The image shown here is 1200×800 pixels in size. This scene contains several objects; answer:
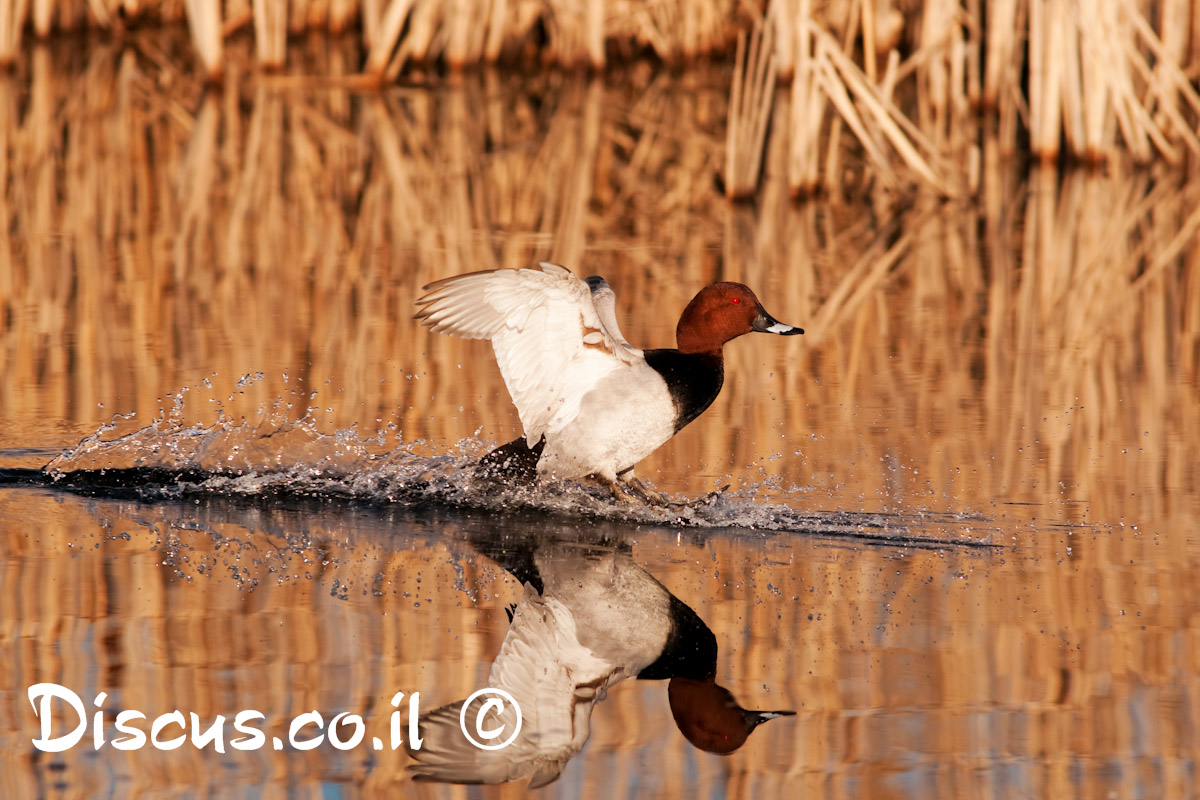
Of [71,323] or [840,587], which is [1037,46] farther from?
[840,587]

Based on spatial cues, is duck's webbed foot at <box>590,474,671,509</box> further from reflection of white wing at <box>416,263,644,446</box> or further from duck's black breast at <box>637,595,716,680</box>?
duck's black breast at <box>637,595,716,680</box>

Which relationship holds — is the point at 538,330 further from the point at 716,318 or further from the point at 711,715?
the point at 711,715

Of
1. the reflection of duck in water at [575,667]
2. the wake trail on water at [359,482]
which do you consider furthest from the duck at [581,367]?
the reflection of duck in water at [575,667]

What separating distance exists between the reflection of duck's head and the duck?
160cm

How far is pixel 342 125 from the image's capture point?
13.9m

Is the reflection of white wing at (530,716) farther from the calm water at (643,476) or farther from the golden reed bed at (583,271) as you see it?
the golden reed bed at (583,271)

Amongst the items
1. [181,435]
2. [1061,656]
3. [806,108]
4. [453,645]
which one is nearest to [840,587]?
[1061,656]

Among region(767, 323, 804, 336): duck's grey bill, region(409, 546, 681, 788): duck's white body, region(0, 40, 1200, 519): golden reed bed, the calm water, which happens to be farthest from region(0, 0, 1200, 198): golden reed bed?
region(409, 546, 681, 788): duck's white body

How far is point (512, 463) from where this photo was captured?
5547mm

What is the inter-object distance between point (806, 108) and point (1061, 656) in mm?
6922

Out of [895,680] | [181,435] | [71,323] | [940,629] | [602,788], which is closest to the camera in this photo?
[602,788]

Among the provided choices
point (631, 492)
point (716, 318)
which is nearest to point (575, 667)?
point (631, 492)

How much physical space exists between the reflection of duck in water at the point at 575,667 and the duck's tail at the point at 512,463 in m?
0.65

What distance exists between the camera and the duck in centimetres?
529
